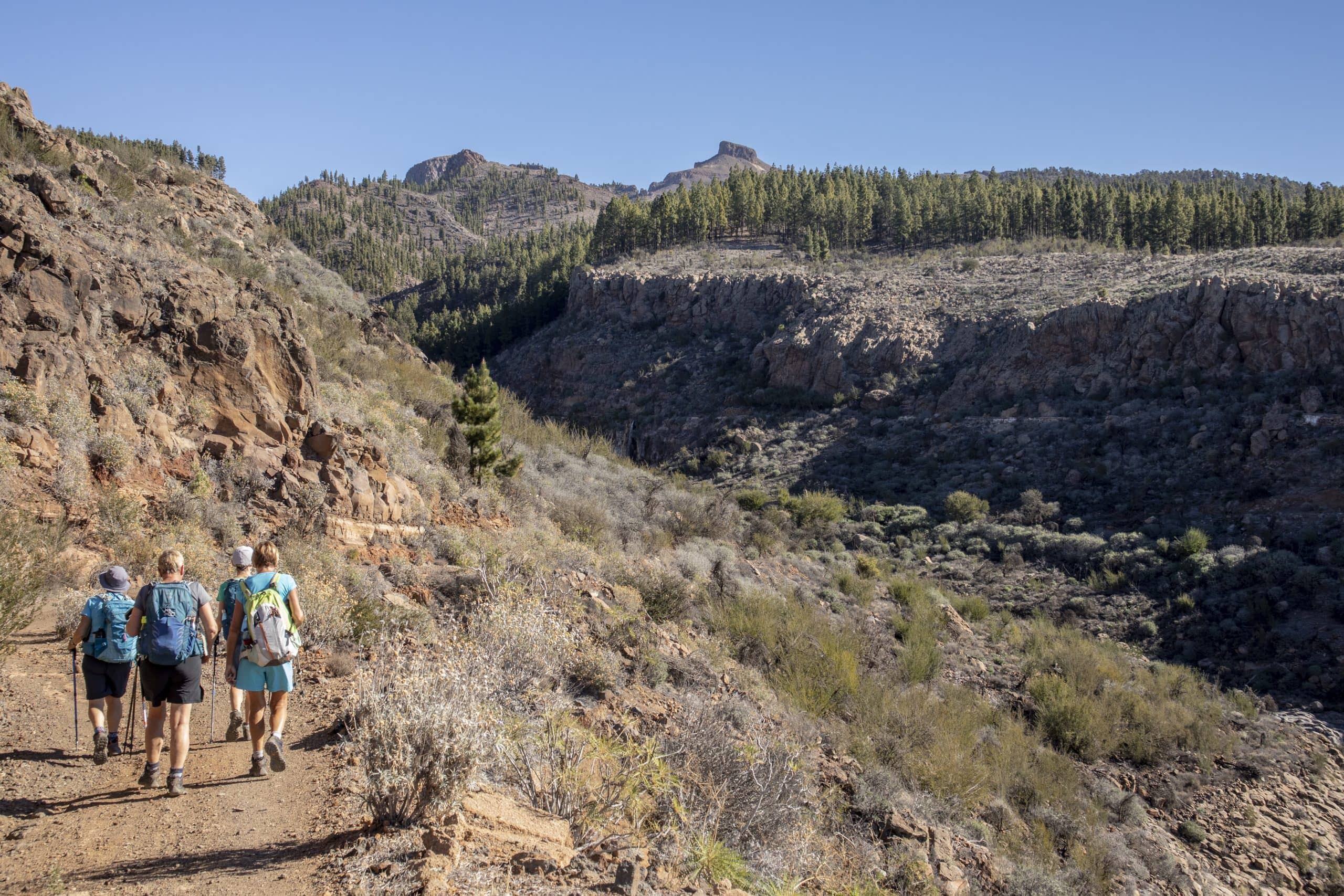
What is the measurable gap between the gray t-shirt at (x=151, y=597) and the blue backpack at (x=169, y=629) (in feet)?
0.06

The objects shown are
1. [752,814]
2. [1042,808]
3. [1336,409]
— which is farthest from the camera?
[1336,409]

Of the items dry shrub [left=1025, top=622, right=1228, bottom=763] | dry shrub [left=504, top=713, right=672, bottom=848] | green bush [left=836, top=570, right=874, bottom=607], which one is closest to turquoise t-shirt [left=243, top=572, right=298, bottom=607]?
dry shrub [left=504, top=713, right=672, bottom=848]

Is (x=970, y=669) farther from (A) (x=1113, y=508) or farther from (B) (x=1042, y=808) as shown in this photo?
(A) (x=1113, y=508)

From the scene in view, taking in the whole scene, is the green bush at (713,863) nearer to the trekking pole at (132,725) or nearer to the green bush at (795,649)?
the trekking pole at (132,725)

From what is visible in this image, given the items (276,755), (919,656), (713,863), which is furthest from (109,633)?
(919,656)

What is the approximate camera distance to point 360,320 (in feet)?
76.6

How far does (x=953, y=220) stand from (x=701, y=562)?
154 feet

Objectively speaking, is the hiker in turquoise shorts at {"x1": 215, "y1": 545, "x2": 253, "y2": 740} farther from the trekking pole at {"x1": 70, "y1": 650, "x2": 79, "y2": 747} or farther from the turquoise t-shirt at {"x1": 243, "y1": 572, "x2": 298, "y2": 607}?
the trekking pole at {"x1": 70, "y1": 650, "x2": 79, "y2": 747}

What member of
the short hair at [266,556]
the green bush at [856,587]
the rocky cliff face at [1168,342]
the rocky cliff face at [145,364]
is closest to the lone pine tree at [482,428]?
the rocky cliff face at [145,364]

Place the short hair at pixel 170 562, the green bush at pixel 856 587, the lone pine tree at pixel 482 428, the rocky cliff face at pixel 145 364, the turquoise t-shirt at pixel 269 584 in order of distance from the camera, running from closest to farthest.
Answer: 1. the short hair at pixel 170 562
2. the turquoise t-shirt at pixel 269 584
3. the rocky cliff face at pixel 145 364
4. the lone pine tree at pixel 482 428
5. the green bush at pixel 856 587

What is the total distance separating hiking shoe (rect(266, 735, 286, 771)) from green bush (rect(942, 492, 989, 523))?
22.9 meters

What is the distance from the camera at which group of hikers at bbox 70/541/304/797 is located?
433 centimetres

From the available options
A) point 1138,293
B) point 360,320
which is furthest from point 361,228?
point 1138,293

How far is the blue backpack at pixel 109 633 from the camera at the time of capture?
4523 mm
